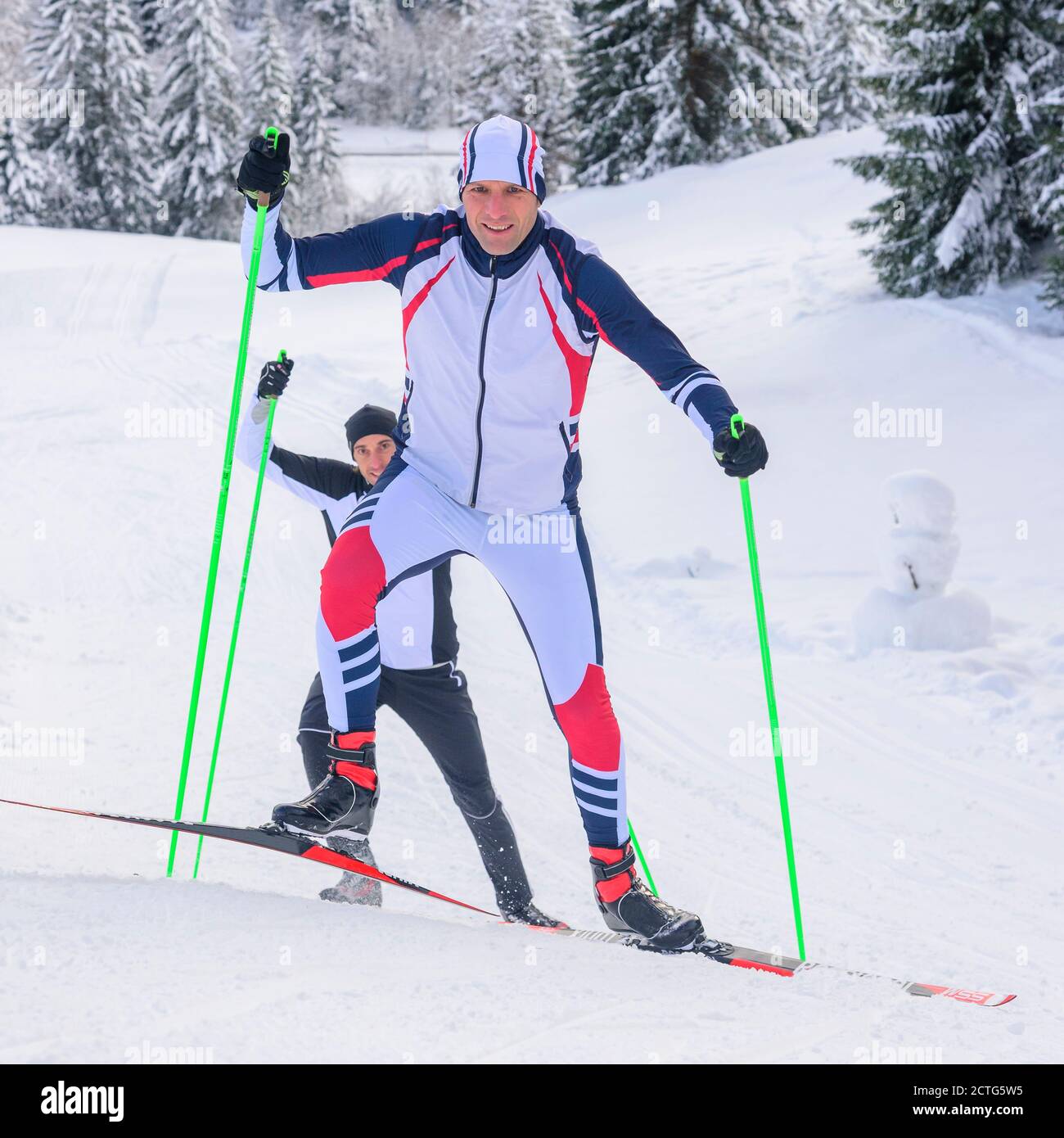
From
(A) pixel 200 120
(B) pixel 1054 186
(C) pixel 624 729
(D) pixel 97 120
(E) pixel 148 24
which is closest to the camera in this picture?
(C) pixel 624 729

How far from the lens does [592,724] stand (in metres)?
3.73

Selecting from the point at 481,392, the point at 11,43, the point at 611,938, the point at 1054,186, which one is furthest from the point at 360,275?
the point at 11,43

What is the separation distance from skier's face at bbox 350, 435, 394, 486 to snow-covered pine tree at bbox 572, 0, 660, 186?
2428cm

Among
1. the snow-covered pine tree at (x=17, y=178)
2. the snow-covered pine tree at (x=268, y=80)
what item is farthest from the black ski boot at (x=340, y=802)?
the snow-covered pine tree at (x=268, y=80)

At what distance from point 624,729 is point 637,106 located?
23.6 metres

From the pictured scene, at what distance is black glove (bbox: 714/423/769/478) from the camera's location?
11.1 ft

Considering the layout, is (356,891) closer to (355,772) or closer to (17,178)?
(355,772)

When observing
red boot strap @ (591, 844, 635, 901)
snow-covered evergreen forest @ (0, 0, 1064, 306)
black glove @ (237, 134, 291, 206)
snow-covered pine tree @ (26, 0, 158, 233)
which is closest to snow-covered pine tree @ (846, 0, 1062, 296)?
snow-covered evergreen forest @ (0, 0, 1064, 306)

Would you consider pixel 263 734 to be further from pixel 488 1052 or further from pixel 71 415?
pixel 71 415

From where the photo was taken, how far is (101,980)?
120 inches

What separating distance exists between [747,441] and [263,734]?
4109mm

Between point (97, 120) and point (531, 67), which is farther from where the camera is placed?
point (97, 120)

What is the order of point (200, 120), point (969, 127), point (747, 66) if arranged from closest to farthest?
point (969, 127)
point (747, 66)
point (200, 120)

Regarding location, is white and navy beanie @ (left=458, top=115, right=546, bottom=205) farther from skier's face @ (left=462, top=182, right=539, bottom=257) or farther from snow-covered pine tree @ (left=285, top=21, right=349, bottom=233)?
snow-covered pine tree @ (left=285, top=21, right=349, bottom=233)
